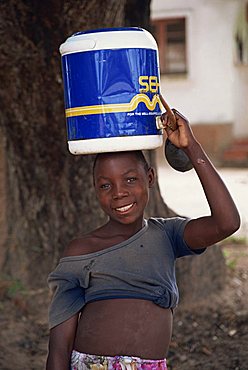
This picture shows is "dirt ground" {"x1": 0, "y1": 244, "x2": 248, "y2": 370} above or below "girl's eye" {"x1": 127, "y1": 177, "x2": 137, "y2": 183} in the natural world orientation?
below

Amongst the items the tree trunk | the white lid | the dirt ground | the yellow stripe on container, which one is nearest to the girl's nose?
the yellow stripe on container

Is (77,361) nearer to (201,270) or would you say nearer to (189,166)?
(189,166)

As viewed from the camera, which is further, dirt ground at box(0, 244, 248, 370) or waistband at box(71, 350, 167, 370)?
dirt ground at box(0, 244, 248, 370)

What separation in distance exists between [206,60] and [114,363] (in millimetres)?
11115

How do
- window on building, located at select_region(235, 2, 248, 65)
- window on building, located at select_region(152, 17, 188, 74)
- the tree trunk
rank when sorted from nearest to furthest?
the tree trunk
window on building, located at select_region(235, 2, 248, 65)
window on building, located at select_region(152, 17, 188, 74)

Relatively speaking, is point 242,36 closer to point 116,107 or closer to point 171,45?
point 171,45

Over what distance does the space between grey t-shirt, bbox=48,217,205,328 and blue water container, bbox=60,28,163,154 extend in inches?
12.9

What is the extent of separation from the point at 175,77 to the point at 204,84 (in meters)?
0.57

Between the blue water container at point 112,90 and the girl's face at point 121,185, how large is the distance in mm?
80

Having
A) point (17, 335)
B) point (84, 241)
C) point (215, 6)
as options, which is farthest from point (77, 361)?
point (215, 6)

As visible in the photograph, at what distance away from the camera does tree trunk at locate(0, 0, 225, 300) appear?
3.73 metres

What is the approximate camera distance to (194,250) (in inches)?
93.4

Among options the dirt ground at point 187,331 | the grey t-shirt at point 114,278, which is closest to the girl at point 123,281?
the grey t-shirt at point 114,278

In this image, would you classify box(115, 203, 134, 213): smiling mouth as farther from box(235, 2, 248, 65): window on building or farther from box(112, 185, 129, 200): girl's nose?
box(235, 2, 248, 65): window on building
